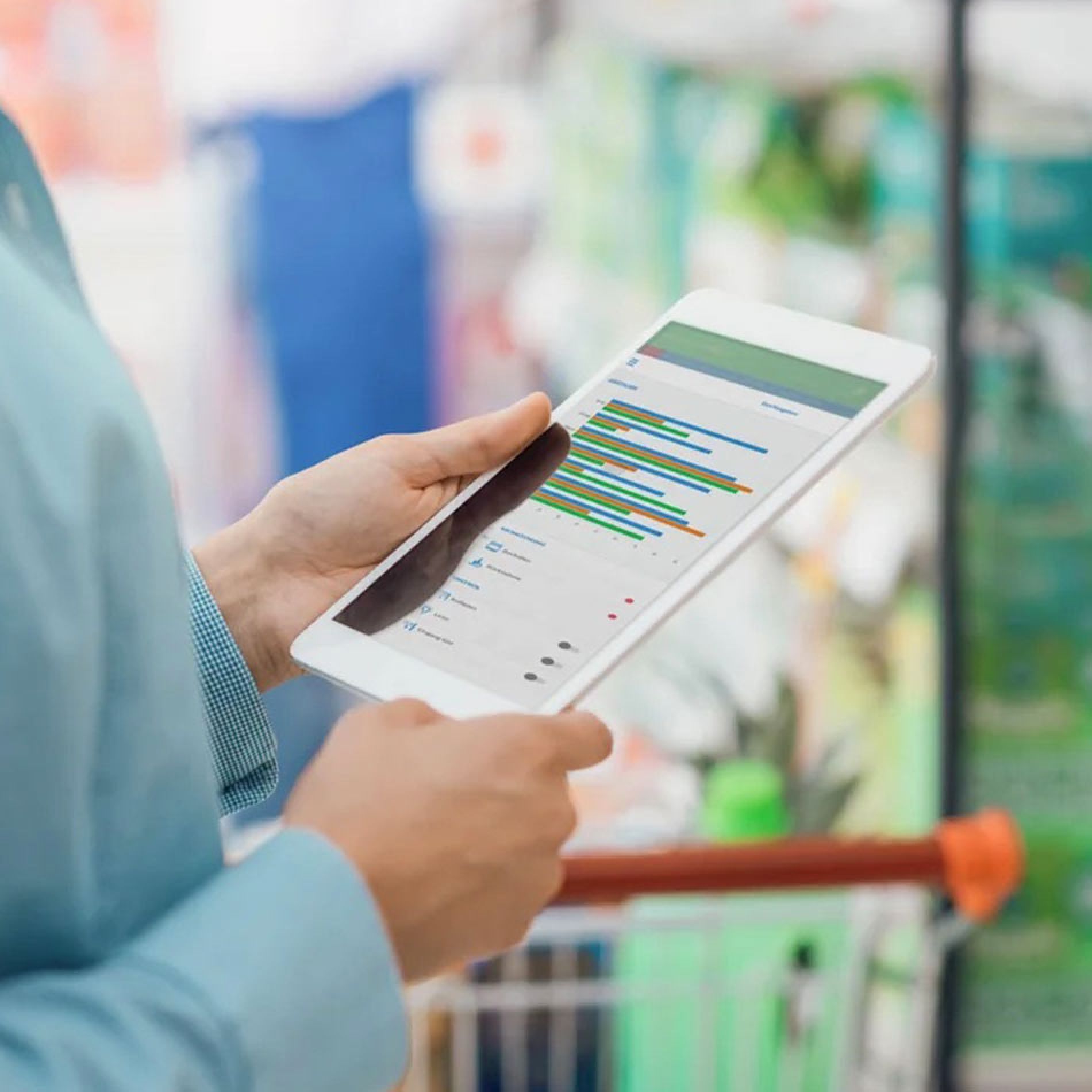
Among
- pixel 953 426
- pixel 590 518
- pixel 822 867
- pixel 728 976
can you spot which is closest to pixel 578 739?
pixel 590 518

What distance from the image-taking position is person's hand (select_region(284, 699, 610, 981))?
0.60m

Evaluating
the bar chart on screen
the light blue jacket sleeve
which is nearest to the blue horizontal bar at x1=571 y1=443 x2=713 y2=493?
the bar chart on screen

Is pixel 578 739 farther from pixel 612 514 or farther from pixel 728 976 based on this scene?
pixel 728 976

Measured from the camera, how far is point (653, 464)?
2.93 feet

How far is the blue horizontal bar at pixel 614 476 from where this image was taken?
2.88 feet

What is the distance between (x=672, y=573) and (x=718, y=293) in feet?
0.76

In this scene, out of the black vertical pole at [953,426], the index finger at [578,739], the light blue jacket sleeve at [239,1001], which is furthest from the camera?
the black vertical pole at [953,426]

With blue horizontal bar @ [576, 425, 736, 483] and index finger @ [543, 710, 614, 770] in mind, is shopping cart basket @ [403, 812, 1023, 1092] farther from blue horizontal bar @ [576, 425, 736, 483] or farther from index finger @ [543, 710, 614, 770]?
index finger @ [543, 710, 614, 770]

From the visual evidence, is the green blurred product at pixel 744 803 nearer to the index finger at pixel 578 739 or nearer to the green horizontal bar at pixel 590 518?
the green horizontal bar at pixel 590 518

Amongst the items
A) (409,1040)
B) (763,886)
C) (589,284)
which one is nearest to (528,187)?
(589,284)

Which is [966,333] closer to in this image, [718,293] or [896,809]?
[896,809]

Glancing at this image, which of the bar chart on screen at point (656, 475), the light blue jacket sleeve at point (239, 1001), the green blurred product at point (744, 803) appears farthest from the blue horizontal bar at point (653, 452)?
the green blurred product at point (744, 803)

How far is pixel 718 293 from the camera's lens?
1002mm

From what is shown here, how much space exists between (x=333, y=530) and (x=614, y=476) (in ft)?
0.50
